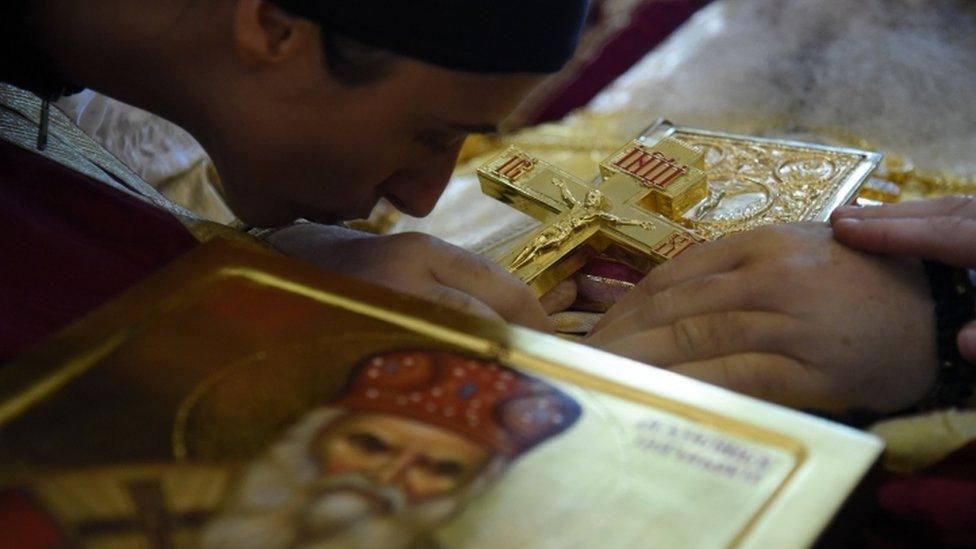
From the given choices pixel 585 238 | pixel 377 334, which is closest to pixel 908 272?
pixel 585 238

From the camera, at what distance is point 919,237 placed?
99cm

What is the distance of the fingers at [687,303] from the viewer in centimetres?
101

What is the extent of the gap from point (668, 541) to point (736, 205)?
803 millimetres

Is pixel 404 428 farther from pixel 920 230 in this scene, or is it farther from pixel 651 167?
pixel 651 167

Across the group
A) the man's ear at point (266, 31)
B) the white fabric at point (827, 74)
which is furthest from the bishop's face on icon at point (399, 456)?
the white fabric at point (827, 74)

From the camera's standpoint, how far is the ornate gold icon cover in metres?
0.65

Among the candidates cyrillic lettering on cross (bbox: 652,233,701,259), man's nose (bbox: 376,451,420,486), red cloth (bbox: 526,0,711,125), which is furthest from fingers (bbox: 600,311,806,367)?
red cloth (bbox: 526,0,711,125)

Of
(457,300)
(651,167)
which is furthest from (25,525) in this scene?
(651,167)

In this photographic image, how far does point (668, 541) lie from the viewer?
A: 632 mm

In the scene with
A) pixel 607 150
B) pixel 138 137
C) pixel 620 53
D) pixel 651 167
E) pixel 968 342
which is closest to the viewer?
pixel 968 342

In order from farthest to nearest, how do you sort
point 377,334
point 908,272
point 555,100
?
point 555,100 → point 908,272 → point 377,334

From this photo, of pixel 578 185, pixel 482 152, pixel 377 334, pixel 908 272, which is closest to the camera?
pixel 377 334

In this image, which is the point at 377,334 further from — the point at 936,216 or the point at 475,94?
the point at 936,216

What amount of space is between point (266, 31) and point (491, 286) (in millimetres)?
283
